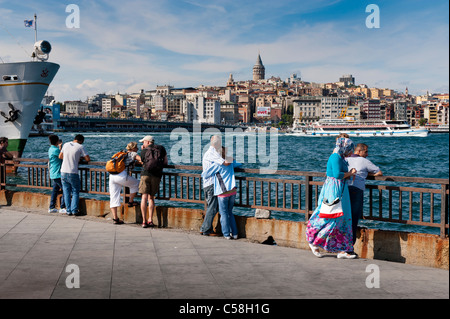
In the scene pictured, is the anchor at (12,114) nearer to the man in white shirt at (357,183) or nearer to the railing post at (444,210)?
the man in white shirt at (357,183)

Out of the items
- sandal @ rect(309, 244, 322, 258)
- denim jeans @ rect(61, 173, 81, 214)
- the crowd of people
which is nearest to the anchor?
the crowd of people

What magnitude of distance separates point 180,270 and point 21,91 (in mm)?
31223

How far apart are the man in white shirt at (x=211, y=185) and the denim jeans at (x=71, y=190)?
320cm

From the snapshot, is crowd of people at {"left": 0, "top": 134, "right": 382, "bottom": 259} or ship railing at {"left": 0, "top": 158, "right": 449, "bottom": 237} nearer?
crowd of people at {"left": 0, "top": 134, "right": 382, "bottom": 259}

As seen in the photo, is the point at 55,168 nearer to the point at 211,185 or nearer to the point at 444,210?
the point at 211,185

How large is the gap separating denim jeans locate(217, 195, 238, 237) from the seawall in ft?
0.96

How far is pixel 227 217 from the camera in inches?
341

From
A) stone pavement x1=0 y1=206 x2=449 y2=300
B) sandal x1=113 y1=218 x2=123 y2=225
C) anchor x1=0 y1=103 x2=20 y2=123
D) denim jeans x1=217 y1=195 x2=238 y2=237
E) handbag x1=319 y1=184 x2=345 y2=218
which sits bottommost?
stone pavement x1=0 y1=206 x2=449 y2=300

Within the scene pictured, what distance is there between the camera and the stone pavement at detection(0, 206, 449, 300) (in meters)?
5.52

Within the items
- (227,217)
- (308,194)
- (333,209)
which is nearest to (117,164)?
(227,217)

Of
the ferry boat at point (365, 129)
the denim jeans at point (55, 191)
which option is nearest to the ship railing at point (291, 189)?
the denim jeans at point (55, 191)

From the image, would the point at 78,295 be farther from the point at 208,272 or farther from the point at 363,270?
the point at 363,270

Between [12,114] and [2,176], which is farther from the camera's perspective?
[12,114]

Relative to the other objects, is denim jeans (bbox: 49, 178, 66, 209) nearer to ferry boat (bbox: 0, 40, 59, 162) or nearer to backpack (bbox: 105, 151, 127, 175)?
backpack (bbox: 105, 151, 127, 175)
